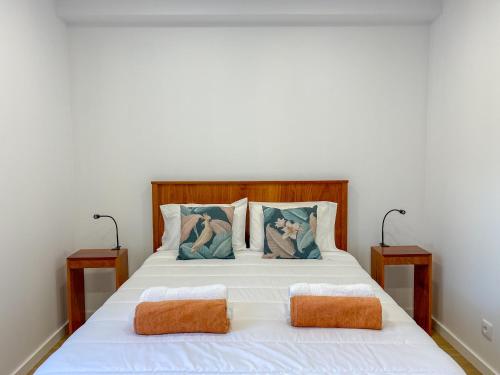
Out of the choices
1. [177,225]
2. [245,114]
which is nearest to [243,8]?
[245,114]

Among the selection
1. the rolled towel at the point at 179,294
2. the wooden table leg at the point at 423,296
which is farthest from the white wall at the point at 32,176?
the wooden table leg at the point at 423,296

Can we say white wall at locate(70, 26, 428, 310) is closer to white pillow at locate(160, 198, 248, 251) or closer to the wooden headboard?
the wooden headboard

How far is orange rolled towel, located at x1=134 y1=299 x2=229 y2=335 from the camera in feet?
4.81

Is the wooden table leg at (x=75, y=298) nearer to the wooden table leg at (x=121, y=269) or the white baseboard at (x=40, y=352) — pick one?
the white baseboard at (x=40, y=352)

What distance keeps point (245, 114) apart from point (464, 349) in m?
2.34

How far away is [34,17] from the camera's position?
99.1 inches

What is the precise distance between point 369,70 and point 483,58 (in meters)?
0.88

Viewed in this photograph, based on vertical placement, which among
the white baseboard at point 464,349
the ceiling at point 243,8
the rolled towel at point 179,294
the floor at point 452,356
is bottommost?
the floor at point 452,356

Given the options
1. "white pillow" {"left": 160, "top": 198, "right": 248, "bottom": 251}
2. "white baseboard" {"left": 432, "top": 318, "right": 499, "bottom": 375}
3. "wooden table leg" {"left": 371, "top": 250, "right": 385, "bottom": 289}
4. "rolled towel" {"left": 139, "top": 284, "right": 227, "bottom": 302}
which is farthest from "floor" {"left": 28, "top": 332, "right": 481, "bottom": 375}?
"rolled towel" {"left": 139, "top": 284, "right": 227, "bottom": 302}

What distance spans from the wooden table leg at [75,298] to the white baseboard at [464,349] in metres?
2.75

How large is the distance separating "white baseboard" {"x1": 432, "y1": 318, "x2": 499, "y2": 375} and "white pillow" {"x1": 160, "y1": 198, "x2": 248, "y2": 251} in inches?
64.4

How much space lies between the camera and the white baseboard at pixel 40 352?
2287mm

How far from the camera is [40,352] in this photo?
2484mm

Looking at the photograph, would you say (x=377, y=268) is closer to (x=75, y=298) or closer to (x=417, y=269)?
(x=417, y=269)
